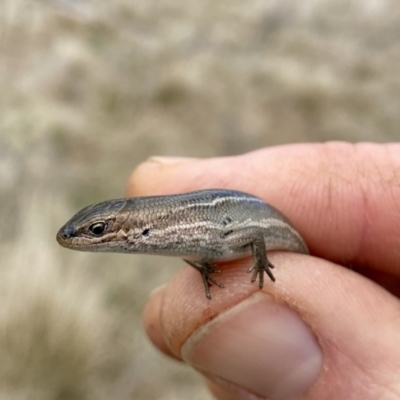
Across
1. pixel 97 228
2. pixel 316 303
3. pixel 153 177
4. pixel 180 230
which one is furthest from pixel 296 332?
pixel 153 177

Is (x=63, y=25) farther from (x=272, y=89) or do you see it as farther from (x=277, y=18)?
(x=277, y=18)

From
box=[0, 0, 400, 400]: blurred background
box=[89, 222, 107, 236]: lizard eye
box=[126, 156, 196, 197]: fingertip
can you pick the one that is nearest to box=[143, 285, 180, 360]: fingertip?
box=[126, 156, 196, 197]: fingertip

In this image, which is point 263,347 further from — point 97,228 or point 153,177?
point 153,177

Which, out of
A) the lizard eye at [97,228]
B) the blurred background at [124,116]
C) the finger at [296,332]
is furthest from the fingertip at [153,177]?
the blurred background at [124,116]

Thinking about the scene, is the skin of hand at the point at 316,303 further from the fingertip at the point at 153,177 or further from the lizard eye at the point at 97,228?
the fingertip at the point at 153,177

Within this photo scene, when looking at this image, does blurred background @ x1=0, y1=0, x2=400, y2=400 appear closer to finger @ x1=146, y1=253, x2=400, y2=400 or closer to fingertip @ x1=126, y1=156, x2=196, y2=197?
fingertip @ x1=126, y1=156, x2=196, y2=197

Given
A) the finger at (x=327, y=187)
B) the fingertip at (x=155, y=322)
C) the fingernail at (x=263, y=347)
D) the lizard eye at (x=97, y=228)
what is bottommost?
the fingertip at (x=155, y=322)

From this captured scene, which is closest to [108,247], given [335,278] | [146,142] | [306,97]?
[335,278]
